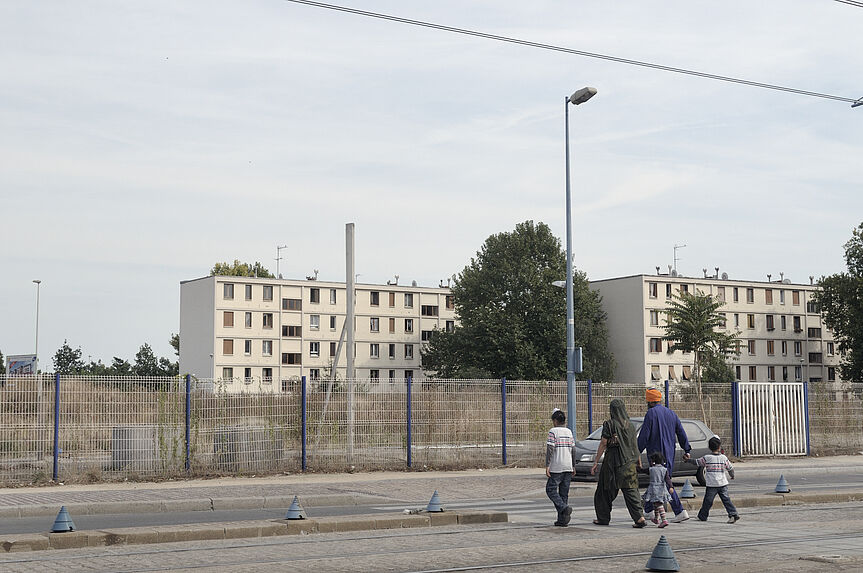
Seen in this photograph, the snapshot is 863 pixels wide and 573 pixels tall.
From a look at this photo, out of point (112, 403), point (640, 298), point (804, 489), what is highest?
point (640, 298)

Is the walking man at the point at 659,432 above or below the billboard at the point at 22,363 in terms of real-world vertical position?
below

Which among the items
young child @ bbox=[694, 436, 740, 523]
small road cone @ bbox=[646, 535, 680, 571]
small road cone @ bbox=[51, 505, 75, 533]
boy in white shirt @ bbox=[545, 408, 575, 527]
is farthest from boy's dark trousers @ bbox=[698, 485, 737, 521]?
small road cone @ bbox=[51, 505, 75, 533]

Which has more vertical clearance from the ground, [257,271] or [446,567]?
[257,271]

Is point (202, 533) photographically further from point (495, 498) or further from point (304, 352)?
point (304, 352)

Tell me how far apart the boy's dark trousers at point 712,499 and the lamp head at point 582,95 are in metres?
15.0

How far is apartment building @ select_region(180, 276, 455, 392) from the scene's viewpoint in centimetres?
9094

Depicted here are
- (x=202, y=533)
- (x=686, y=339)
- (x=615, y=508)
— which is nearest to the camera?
(x=202, y=533)

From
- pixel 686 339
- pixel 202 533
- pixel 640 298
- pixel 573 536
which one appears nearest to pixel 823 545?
pixel 573 536

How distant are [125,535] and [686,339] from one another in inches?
2000

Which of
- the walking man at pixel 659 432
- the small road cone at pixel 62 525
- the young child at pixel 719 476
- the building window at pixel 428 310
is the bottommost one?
the small road cone at pixel 62 525

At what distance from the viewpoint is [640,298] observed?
94062 mm

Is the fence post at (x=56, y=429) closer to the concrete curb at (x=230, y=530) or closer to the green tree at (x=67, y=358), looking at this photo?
the concrete curb at (x=230, y=530)

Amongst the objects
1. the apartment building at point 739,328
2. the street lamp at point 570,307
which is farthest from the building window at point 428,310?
the street lamp at point 570,307

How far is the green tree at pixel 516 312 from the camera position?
73812 mm
